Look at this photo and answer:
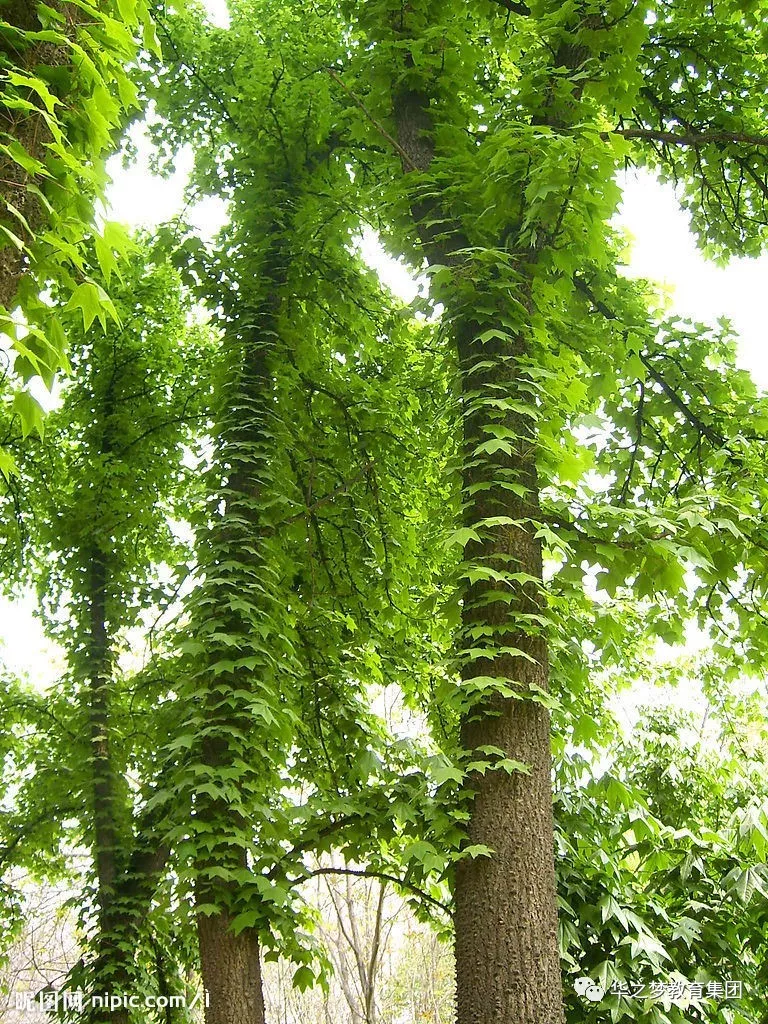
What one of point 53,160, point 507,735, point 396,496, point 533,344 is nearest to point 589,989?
point 507,735

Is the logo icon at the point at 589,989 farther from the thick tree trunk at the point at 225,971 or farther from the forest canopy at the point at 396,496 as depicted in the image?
the thick tree trunk at the point at 225,971

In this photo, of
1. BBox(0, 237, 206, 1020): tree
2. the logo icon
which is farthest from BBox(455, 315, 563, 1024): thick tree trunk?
BBox(0, 237, 206, 1020): tree

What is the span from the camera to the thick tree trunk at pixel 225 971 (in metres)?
4.26

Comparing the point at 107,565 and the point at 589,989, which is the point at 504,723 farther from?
the point at 107,565

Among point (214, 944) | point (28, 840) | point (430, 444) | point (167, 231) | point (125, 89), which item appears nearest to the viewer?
point (125, 89)

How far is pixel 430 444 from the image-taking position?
638 cm

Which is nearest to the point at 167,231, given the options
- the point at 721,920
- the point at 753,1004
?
the point at 721,920

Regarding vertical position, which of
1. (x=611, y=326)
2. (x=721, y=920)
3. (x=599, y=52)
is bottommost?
(x=721, y=920)

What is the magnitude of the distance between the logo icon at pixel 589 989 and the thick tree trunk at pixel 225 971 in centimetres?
160

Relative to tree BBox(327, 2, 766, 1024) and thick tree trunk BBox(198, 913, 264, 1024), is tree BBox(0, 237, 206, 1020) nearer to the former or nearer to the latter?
thick tree trunk BBox(198, 913, 264, 1024)

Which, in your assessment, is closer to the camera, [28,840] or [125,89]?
[125,89]

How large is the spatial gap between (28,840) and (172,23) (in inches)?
277

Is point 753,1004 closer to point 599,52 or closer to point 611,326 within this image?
point 611,326

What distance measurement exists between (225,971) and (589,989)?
70.3 inches
